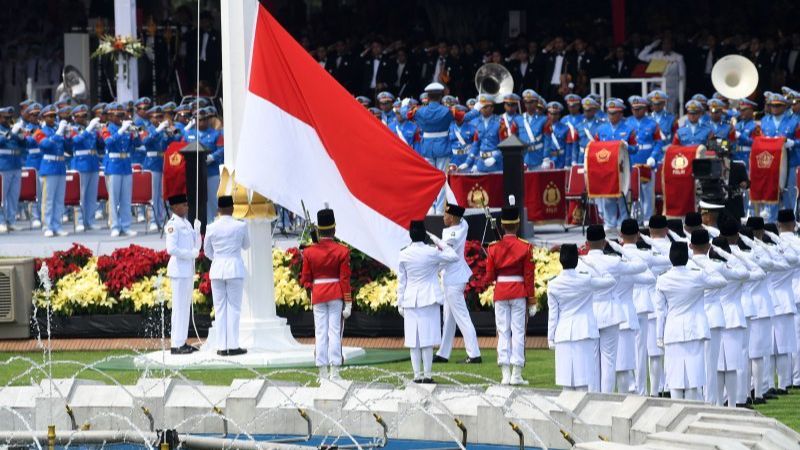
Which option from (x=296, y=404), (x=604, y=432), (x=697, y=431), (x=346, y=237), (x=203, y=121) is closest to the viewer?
(x=697, y=431)

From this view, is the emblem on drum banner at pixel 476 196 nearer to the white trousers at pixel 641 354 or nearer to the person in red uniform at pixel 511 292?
the person in red uniform at pixel 511 292

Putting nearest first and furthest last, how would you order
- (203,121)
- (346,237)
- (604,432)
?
(604,432)
(346,237)
(203,121)

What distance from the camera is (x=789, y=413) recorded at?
17.5m

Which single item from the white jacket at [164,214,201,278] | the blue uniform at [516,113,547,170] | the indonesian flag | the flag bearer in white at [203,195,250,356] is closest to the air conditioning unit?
the white jacket at [164,214,201,278]

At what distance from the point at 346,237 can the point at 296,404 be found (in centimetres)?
343

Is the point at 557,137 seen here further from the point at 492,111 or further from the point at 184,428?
the point at 184,428

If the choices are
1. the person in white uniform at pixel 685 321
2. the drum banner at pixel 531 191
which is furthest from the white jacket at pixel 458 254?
the drum banner at pixel 531 191

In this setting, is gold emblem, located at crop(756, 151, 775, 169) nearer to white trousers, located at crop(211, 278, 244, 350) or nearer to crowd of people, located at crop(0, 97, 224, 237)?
crowd of people, located at crop(0, 97, 224, 237)

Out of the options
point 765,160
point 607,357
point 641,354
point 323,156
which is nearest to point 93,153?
point 323,156

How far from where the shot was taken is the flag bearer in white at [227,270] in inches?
815

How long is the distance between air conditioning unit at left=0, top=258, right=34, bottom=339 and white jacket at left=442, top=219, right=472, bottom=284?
18.0 feet

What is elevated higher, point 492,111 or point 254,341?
point 492,111

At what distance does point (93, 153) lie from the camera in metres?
28.4

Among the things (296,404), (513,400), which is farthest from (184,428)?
(513,400)
